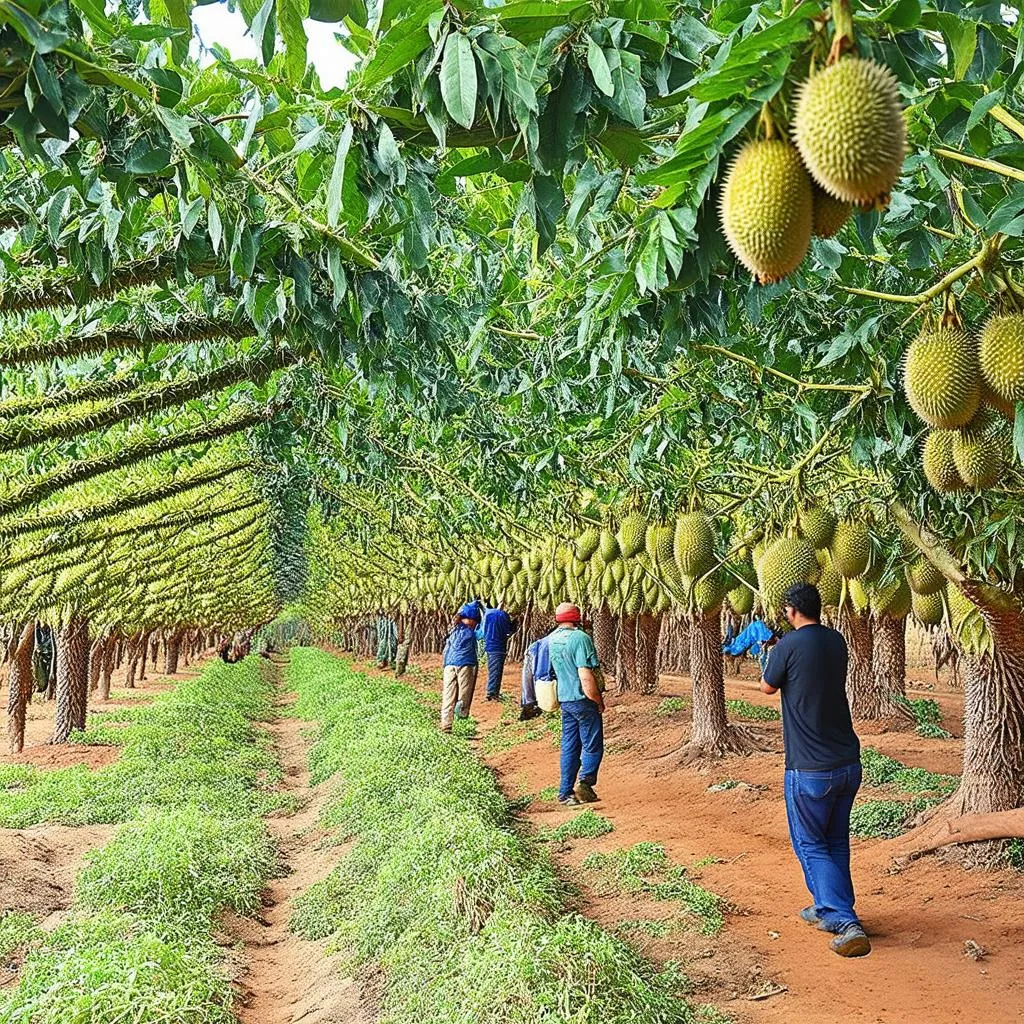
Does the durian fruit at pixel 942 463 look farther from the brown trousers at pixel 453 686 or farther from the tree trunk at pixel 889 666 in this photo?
the brown trousers at pixel 453 686

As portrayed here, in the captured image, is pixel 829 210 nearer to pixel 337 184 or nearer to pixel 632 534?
pixel 337 184

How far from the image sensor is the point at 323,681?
26.0 metres

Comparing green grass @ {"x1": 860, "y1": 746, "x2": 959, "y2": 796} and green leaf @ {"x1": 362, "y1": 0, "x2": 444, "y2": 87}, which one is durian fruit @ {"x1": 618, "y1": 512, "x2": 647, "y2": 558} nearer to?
green grass @ {"x1": 860, "y1": 746, "x2": 959, "y2": 796}

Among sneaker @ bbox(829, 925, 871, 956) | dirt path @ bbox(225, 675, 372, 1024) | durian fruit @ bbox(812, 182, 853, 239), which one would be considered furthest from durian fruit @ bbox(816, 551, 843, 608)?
durian fruit @ bbox(812, 182, 853, 239)

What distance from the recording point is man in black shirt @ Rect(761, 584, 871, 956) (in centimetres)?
584

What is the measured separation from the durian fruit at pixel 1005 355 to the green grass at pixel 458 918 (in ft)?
10.9

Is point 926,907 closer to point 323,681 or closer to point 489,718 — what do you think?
point 489,718

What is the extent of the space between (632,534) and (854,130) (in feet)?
22.9

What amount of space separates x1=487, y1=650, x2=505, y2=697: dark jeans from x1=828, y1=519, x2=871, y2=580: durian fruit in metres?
14.4

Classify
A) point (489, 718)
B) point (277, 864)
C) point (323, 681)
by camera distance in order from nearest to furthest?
point (277, 864)
point (489, 718)
point (323, 681)

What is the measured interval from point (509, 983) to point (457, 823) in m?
3.08

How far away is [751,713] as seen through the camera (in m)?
18.1

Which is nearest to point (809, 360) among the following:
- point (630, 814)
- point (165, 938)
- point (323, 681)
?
point (165, 938)

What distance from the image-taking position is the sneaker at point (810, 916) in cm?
642
